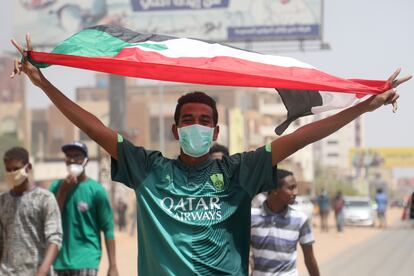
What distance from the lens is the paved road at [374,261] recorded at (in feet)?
61.2

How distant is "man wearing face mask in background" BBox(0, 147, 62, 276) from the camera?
6914mm

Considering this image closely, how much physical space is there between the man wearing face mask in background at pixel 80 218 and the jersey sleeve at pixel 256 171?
3701mm

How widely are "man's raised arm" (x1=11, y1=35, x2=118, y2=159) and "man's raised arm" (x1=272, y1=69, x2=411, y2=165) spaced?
2.39 feet

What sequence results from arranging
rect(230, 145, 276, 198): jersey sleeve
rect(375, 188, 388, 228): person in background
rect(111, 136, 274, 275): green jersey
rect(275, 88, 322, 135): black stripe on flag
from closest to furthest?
rect(111, 136, 274, 275): green jersey, rect(230, 145, 276, 198): jersey sleeve, rect(275, 88, 322, 135): black stripe on flag, rect(375, 188, 388, 228): person in background

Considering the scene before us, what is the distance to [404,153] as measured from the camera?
13500 centimetres

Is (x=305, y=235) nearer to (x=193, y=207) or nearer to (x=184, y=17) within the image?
(x=193, y=207)

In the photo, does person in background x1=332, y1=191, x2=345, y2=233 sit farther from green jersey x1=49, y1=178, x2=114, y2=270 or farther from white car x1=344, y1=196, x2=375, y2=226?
green jersey x1=49, y1=178, x2=114, y2=270

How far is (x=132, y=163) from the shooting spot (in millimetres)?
4430

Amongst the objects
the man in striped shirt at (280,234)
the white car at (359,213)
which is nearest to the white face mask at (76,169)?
the man in striped shirt at (280,234)

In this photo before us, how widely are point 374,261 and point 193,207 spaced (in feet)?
59.4

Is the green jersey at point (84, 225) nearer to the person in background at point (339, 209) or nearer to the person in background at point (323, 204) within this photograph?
the person in background at point (323, 204)

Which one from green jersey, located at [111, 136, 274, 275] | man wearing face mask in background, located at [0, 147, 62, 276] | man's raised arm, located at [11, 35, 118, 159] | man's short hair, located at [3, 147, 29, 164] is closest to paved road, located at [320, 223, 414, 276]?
man's short hair, located at [3, 147, 29, 164]

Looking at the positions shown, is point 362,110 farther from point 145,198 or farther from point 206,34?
point 206,34

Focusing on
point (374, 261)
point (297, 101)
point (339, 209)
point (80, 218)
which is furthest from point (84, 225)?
point (339, 209)
